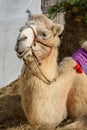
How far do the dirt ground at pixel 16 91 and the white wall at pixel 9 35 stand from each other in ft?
0.58

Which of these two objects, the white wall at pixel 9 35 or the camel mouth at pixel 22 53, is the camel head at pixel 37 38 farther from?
the white wall at pixel 9 35

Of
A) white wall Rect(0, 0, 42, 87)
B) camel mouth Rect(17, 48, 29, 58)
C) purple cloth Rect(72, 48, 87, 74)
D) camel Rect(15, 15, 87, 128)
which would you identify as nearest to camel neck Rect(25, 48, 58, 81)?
camel Rect(15, 15, 87, 128)

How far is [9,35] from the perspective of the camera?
775 cm

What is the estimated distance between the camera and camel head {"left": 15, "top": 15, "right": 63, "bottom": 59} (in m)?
4.31

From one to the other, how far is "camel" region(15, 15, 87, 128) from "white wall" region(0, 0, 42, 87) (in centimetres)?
277

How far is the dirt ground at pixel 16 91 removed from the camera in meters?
5.23

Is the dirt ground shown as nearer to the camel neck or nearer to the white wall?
the white wall

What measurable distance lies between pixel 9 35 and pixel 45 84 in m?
3.15

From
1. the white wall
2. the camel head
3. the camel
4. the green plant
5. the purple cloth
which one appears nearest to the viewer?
the camel head

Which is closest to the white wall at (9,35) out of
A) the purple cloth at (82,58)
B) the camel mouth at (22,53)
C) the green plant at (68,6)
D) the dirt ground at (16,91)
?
the dirt ground at (16,91)

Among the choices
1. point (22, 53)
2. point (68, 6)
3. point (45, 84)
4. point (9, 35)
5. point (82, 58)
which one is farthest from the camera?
point (68, 6)

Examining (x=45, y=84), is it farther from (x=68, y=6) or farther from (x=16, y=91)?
(x=68, y=6)

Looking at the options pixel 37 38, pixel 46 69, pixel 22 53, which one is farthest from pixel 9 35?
pixel 22 53

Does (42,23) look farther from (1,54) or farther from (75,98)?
(1,54)
